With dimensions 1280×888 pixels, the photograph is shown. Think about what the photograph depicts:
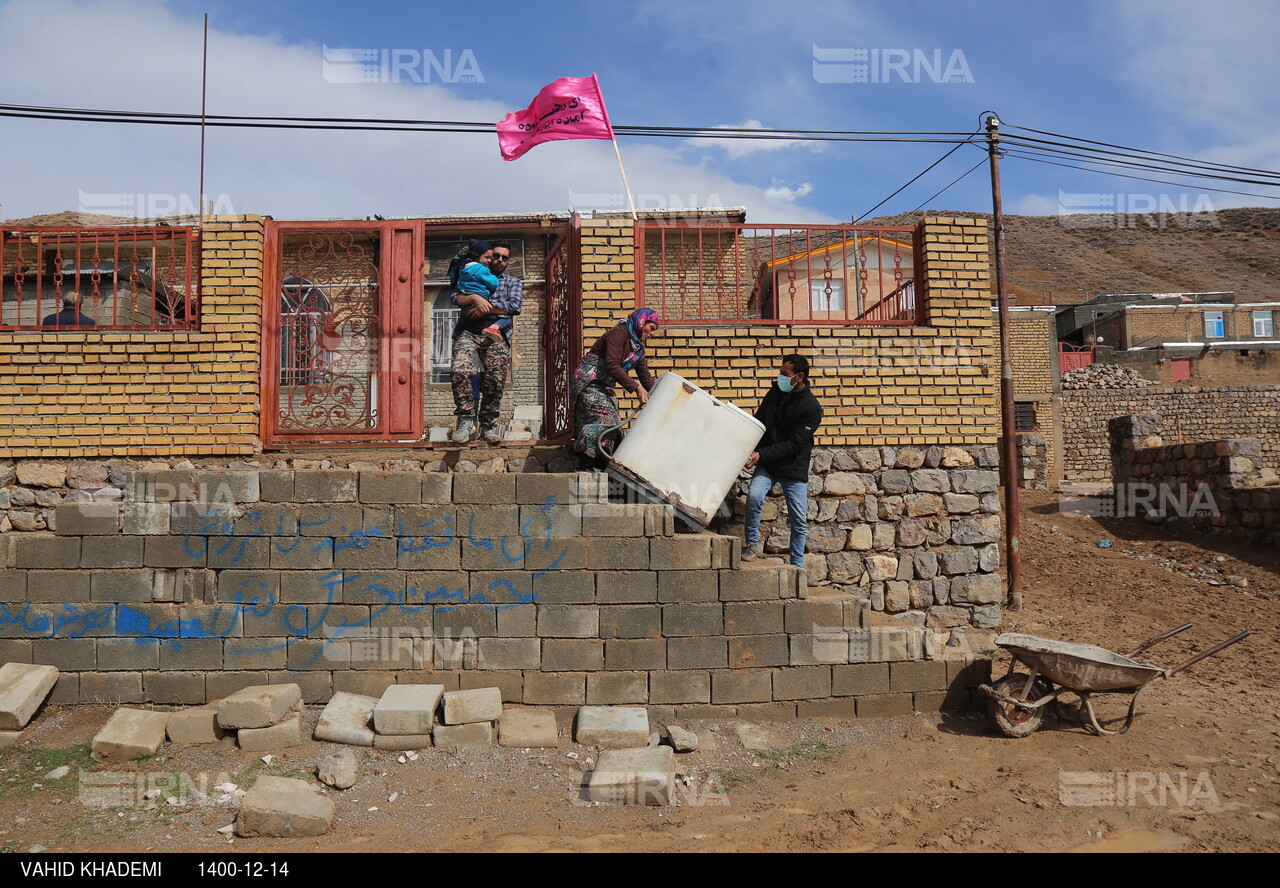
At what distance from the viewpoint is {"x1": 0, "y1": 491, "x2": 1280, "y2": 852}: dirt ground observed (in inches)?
154

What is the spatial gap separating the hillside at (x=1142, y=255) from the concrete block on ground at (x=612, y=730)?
57100mm

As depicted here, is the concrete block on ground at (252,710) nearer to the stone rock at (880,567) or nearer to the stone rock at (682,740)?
the stone rock at (682,740)

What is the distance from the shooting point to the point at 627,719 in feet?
16.6

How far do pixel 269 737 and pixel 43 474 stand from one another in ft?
11.0

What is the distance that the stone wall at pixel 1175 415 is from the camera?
25.0 m

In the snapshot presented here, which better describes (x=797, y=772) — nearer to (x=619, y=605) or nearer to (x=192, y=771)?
(x=619, y=605)

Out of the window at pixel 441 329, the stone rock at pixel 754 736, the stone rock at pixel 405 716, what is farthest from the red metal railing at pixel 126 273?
the window at pixel 441 329

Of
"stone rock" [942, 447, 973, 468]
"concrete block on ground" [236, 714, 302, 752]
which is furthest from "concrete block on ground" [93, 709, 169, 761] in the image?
"stone rock" [942, 447, 973, 468]

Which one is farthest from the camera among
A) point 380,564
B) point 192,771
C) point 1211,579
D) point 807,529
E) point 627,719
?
point 1211,579

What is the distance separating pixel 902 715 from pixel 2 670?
5.75 meters

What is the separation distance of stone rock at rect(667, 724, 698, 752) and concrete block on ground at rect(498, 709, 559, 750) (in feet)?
2.30

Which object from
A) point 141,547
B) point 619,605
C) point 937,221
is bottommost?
point 619,605

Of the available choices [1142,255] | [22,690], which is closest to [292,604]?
[22,690]

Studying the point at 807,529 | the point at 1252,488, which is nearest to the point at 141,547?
the point at 807,529
